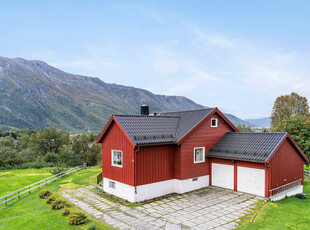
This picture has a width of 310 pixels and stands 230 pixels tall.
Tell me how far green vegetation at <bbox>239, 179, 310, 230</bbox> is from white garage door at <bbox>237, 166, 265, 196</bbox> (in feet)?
4.33

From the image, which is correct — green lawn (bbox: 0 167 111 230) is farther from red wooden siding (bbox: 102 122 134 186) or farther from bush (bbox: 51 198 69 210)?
red wooden siding (bbox: 102 122 134 186)

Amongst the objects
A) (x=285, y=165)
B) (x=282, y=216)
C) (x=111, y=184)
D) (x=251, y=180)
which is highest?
(x=285, y=165)

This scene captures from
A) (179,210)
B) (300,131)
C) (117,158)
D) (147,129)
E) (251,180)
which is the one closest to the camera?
(179,210)

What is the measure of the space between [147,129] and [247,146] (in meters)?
7.17

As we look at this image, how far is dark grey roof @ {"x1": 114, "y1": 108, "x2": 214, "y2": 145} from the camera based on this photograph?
13898 millimetres

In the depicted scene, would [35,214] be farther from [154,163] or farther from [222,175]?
[222,175]

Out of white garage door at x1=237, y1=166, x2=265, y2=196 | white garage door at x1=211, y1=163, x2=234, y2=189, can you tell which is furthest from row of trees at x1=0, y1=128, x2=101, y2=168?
white garage door at x1=237, y1=166, x2=265, y2=196

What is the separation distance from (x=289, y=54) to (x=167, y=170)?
24034 mm

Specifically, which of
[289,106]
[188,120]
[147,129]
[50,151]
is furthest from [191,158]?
[50,151]

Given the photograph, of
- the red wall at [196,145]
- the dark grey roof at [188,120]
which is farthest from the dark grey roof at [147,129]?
the red wall at [196,145]

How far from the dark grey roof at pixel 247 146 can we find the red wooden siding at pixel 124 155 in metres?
6.45

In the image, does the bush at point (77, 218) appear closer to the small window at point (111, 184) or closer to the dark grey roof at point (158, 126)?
the small window at point (111, 184)

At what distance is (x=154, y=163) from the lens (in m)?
14.1

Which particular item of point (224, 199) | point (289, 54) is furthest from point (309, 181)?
point (289, 54)
